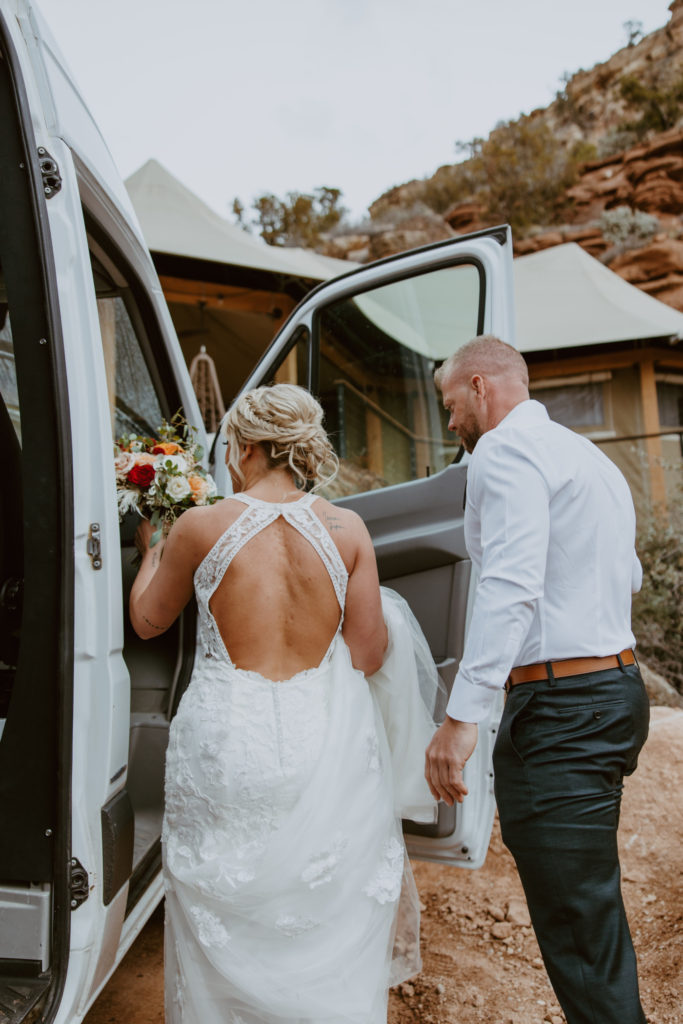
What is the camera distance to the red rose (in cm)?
245

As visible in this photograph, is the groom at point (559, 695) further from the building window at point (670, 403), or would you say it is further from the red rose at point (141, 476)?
the building window at point (670, 403)

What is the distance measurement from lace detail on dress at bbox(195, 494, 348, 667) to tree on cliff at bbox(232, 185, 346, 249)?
20319mm

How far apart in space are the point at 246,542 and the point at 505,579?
0.69m

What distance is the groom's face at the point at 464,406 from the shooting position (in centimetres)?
218

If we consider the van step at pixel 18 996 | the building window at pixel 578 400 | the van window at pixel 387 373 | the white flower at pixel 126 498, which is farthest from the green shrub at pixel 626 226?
the van step at pixel 18 996

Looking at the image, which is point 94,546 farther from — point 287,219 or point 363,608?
point 287,219

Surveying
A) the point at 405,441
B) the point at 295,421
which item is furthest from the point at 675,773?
the point at 295,421

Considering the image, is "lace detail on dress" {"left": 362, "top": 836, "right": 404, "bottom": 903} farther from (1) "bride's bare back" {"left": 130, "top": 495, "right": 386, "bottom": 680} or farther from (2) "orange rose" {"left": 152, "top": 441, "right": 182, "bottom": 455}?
(2) "orange rose" {"left": 152, "top": 441, "right": 182, "bottom": 455}

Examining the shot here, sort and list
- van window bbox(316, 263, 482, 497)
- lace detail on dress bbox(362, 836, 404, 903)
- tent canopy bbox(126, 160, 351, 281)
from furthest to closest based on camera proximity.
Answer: tent canopy bbox(126, 160, 351, 281) → van window bbox(316, 263, 482, 497) → lace detail on dress bbox(362, 836, 404, 903)

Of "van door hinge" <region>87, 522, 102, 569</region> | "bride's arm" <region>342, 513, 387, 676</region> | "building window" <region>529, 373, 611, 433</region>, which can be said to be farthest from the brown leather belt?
"building window" <region>529, 373, 611, 433</region>

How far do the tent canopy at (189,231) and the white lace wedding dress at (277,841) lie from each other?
8.35m

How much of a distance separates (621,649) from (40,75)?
2.09 m

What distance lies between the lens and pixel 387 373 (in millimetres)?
3467

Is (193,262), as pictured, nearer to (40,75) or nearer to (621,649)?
(40,75)
